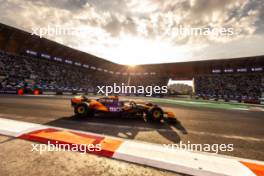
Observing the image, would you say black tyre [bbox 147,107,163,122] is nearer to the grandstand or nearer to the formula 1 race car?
the formula 1 race car

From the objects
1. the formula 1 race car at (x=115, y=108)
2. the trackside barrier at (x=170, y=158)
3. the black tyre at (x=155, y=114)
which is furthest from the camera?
the formula 1 race car at (x=115, y=108)

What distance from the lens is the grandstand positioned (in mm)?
23641

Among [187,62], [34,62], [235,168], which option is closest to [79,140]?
[235,168]

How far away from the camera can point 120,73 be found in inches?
1930

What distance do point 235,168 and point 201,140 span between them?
57.0 inches

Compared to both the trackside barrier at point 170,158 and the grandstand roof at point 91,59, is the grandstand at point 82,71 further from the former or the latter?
the trackside barrier at point 170,158

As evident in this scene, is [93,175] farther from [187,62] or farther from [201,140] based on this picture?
[187,62]

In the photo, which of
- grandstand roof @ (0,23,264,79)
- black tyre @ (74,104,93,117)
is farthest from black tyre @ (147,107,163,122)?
grandstand roof @ (0,23,264,79)

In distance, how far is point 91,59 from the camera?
126ft

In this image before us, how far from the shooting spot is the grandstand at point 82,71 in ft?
77.6

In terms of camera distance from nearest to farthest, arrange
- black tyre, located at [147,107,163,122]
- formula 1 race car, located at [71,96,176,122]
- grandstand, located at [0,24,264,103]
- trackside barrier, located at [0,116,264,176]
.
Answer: trackside barrier, located at [0,116,264,176], black tyre, located at [147,107,163,122], formula 1 race car, located at [71,96,176,122], grandstand, located at [0,24,264,103]

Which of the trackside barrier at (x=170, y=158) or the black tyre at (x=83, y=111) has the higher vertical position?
the black tyre at (x=83, y=111)

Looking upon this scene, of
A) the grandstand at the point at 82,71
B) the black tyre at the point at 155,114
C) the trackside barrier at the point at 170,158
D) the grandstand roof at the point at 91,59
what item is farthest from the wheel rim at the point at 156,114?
the grandstand roof at the point at 91,59

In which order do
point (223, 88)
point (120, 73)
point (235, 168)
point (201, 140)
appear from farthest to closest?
1. point (120, 73)
2. point (223, 88)
3. point (201, 140)
4. point (235, 168)
